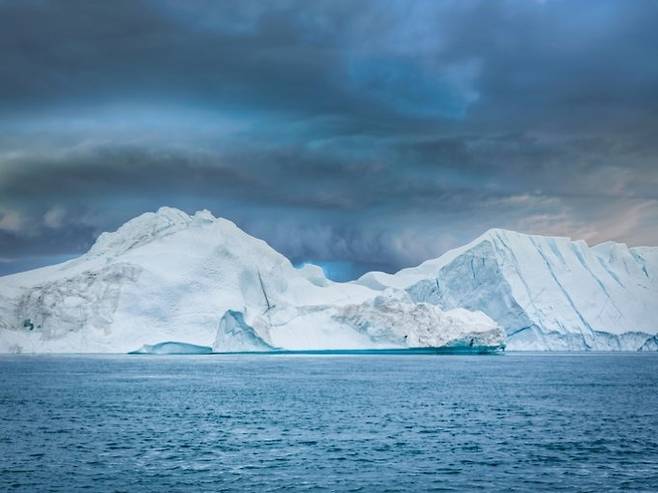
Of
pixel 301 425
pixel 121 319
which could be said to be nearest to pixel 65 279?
pixel 121 319

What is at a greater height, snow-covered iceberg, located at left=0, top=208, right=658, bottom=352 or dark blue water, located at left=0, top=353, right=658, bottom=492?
snow-covered iceberg, located at left=0, top=208, right=658, bottom=352

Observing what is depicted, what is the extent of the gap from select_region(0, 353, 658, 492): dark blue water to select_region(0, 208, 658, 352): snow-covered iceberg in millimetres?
38885

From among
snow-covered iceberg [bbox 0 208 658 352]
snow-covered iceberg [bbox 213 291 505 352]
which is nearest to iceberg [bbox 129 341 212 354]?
snow-covered iceberg [bbox 0 208 658 352]

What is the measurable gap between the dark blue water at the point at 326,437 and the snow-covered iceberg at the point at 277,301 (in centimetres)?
3888

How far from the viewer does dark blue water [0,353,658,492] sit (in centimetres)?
2297

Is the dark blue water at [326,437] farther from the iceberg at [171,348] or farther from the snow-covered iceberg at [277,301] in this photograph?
the iceberg at [171,348]

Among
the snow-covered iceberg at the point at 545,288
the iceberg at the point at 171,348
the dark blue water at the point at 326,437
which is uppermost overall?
the snow-covered iceberg at the point at 545,288

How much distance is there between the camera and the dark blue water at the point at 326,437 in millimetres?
22969

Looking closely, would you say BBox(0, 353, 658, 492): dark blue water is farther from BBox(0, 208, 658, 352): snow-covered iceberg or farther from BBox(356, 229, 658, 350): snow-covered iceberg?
BBox(356, 229, 658, 350): snow-covered iceberg

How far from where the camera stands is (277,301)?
105m

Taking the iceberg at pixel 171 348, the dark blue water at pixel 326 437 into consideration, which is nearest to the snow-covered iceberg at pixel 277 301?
the iceberg at pixel 171 348

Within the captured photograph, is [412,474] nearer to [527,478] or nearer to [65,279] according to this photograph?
[527,478]

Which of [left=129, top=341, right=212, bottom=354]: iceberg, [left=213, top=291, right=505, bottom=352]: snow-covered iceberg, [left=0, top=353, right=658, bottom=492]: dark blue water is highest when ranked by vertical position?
[left=213, top=291, right=505, bottom=352]: snow-covered iceberg

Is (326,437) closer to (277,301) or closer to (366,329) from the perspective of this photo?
(366,329)
